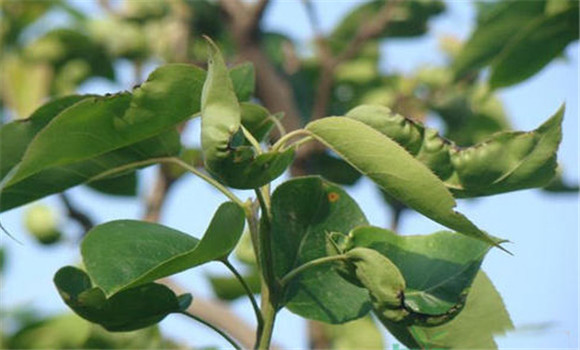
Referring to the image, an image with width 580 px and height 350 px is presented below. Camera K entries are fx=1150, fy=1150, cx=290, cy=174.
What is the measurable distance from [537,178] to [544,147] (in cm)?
2

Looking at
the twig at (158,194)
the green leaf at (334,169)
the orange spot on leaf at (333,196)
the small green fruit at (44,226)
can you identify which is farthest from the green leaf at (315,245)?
the small green fruit at (44,226)

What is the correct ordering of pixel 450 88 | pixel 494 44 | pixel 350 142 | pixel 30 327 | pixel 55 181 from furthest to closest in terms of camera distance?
1. pixel 450 88
2. pixel 30 327
3. pixel 494 44
4. pixel 55 181
5. pixel 350 142

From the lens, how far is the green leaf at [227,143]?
0.60 metres

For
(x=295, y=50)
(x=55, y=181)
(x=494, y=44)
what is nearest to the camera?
(x=55, y=181)

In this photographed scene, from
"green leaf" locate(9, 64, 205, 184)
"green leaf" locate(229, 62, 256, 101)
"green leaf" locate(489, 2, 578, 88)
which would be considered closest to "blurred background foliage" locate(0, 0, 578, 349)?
"green leaf" locate(489, 2, 578, 88)

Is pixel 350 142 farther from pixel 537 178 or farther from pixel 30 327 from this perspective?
pixel 30 327

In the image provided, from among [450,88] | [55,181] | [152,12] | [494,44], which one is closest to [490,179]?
[55,181]

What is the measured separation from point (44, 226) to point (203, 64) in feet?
1.68

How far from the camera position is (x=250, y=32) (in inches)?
73.6

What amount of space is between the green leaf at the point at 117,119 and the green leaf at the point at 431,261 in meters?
0.13

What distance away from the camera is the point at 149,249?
68cm

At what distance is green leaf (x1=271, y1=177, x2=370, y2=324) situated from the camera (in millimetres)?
728

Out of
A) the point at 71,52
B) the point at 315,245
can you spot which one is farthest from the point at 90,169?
the point at 71,52

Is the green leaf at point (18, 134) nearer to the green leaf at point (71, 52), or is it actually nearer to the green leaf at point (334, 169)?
the green leaf at point (334, 169)
